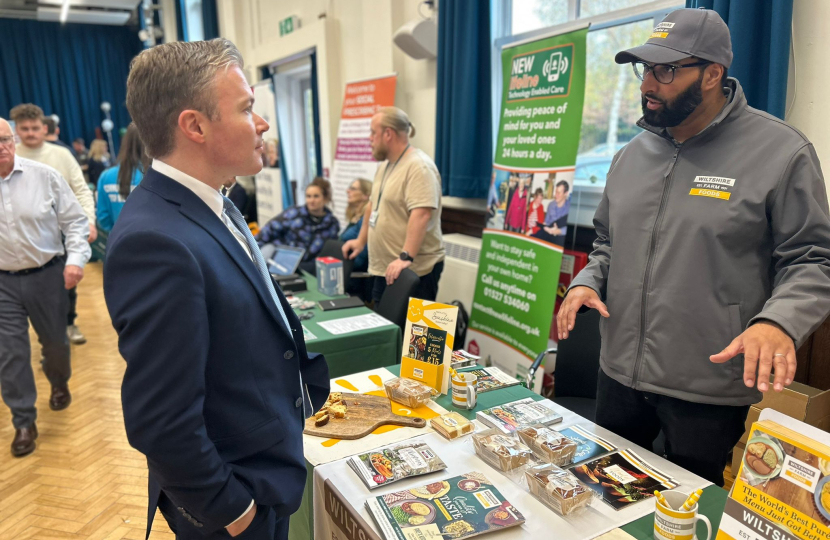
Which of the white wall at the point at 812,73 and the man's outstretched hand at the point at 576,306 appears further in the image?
the white wall at the point at 812,73

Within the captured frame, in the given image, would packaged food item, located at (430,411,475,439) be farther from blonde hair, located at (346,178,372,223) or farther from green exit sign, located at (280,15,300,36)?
green exit sign, located at (280,15,300,36)

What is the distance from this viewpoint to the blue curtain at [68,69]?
11008 mm

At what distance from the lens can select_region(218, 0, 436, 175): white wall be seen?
4219 mm

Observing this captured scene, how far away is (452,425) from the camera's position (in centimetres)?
139

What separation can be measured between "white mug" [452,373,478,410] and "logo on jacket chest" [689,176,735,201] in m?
0.77

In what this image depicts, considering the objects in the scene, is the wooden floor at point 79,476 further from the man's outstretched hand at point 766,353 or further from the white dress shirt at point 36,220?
the man's outstretched hand at point 766,353

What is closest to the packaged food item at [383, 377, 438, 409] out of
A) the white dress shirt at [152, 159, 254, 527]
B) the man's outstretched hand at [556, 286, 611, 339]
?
the man's outstretched hand at [556, 286, 611, 339]

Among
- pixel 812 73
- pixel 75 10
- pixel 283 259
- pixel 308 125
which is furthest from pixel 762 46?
pixel 75 10

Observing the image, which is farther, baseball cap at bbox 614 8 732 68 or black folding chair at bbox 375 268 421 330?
black folding chair at bbox 375 268 421 330

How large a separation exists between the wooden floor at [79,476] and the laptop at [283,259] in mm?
1205

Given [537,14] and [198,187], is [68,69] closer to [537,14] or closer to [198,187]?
[537,14]

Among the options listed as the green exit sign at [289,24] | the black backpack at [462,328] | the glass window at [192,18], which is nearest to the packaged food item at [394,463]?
the black backpack at [462,328]

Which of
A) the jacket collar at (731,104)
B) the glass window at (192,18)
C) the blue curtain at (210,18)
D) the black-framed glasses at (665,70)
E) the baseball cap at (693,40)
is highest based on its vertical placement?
the glass window at (192,18)

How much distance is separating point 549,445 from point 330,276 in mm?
1837
